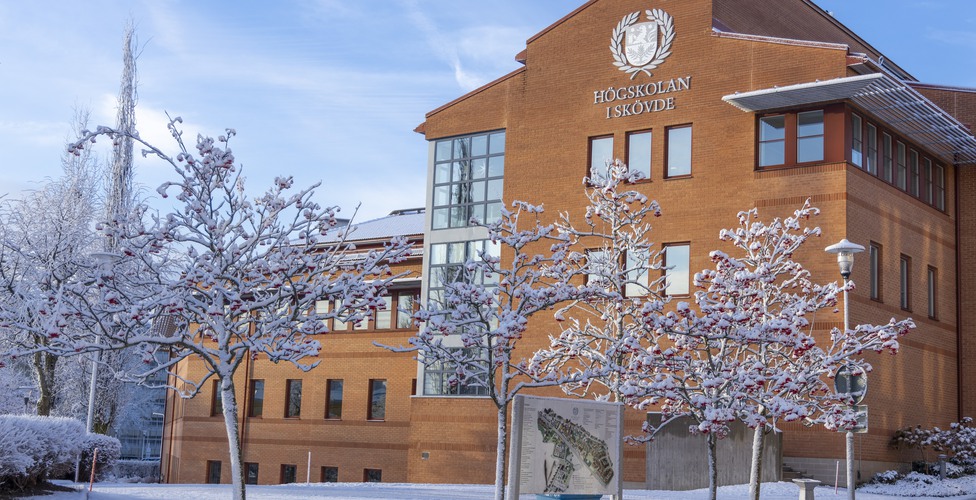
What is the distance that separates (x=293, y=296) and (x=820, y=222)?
17.7 meters

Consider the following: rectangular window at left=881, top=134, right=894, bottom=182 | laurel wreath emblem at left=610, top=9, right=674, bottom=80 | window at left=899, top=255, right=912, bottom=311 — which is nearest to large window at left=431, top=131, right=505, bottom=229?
laurel wreath emblem at left=610, top=9, right=674, bottom=80

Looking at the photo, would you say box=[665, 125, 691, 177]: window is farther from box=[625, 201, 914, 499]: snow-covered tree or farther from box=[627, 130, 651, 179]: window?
box=[625, 201, 914, 499]: snow-covered tree

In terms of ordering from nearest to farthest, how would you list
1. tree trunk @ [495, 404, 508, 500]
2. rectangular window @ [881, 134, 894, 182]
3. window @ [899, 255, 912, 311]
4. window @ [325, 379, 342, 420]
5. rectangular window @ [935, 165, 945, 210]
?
tree trunk @ [495, 404, 508, 500], rectangular window @ [881, 134, 894, 182], window @ [899, 255, 912, 311], rectangular window @ [935, 165, 945, 210], window @ [325, 379, 342, 420]

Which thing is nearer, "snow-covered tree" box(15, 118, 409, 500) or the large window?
"snow-covered tree" box(15, 118, 409, 500)

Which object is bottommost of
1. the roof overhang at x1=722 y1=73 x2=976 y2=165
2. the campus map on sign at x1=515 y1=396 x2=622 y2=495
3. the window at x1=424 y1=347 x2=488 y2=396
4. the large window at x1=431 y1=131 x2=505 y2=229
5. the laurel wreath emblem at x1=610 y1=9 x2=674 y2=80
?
the campus map on sign at x1=515 y1=396 x2=622 y2=495

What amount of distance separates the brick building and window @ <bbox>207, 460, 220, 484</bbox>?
1557cm

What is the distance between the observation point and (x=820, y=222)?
96.1 ft

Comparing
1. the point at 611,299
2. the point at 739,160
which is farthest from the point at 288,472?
the point at 611,299

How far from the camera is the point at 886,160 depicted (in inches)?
1258

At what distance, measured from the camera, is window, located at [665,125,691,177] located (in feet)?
104

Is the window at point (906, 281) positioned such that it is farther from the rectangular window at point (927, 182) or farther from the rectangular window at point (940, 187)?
the rectangular window at point (940, 187)

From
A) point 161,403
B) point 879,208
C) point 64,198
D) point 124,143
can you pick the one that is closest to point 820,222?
point 879,208

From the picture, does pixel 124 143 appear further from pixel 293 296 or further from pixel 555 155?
pixel 293 296

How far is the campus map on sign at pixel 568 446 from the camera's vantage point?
12.2 meters
